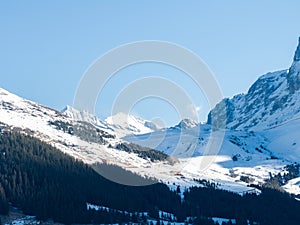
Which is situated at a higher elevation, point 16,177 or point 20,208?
point 16,177

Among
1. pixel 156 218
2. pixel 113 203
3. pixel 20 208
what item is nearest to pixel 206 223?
pixel 156 218

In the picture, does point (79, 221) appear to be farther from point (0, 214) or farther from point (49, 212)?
point (0, 214)

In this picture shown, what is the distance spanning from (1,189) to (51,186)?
54.9 feet

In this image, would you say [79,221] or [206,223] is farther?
[206,223]

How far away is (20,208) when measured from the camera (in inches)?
6969

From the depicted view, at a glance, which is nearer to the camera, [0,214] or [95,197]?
[0,214]

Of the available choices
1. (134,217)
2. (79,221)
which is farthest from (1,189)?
(134,217)

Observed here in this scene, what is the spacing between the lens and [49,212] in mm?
174625

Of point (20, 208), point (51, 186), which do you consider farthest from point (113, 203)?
point (20, 208)

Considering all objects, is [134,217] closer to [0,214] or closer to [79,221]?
[79,221]

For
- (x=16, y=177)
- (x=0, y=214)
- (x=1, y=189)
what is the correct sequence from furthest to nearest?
1. (x=16, y=177)
2. (x=1, y=189)
3. (x=0, y=214)

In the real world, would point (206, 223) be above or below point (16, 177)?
below

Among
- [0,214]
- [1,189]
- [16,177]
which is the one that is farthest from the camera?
[16,177]

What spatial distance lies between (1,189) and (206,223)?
6335 cm
